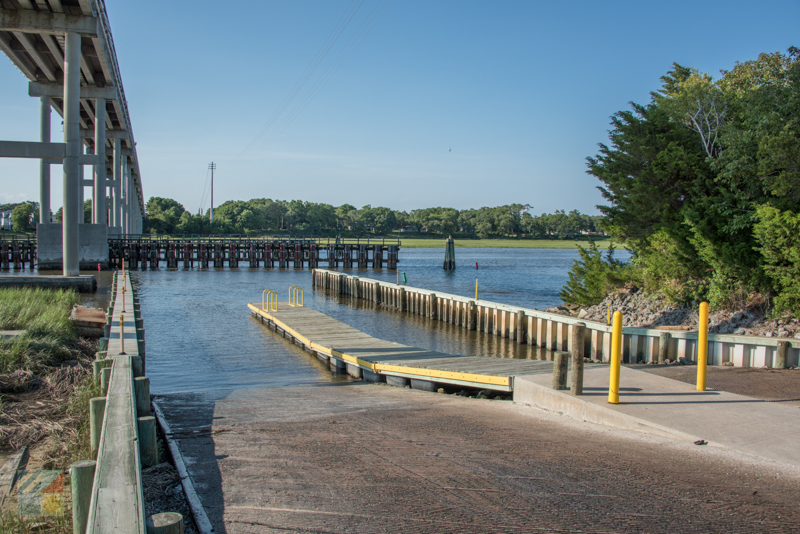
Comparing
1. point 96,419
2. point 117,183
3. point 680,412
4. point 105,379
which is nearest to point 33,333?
point 105,379

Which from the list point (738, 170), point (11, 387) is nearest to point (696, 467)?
point (11, 387)

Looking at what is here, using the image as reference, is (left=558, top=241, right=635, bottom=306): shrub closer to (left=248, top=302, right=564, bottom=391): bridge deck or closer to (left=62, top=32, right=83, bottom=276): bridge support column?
(left=248, top=302, right=564, bottom=391): bridge deck

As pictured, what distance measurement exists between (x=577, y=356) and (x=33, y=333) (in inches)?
387

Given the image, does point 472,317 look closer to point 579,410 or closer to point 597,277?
point 597,277

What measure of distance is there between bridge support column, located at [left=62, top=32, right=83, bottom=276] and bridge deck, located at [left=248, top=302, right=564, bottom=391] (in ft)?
49.2

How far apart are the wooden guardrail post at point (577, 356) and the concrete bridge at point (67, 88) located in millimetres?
25944

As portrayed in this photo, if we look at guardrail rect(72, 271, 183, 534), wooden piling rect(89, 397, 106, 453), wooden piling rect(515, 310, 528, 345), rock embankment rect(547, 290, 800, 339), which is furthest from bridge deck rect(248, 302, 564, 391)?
rock embankment rect(547, 290, 800, 339)

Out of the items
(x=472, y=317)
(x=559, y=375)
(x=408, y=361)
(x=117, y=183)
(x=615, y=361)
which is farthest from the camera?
(x=117, y=183)

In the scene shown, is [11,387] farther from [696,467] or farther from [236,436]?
[696,467]

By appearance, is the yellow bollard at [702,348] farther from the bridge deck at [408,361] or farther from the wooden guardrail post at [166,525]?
the wooden guardrail post at [166,525]

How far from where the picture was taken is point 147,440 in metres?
5.39

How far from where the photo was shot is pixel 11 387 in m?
8.29

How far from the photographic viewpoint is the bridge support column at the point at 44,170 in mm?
35406

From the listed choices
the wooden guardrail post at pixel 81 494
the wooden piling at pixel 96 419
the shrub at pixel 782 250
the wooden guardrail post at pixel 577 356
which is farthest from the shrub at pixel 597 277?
the wooden guardrail post at pixel 81 494
